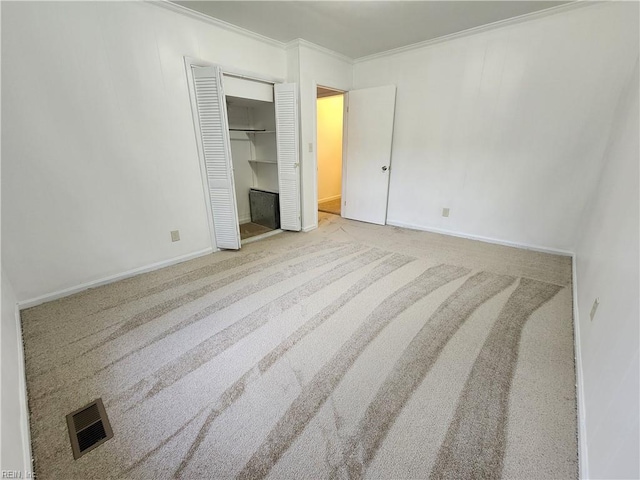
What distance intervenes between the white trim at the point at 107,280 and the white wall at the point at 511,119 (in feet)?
9.93

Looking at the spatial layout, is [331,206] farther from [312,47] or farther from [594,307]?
[594,307]

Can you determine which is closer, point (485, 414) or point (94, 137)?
point (485, 414)

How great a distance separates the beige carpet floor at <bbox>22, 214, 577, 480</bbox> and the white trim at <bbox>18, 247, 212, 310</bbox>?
Answer: 0.29ft

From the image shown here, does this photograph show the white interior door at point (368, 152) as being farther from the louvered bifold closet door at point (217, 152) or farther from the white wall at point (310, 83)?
the louvered bifold closet door at point (217, 152)

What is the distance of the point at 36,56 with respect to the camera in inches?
75.6

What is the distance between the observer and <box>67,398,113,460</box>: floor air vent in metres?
1.19

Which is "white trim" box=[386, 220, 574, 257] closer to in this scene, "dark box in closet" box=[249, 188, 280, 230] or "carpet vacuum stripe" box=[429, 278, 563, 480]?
"carpet vacuum stripe" box=[429, 278, 563, 480]

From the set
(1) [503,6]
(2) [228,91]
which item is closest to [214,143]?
(2) [228,91]

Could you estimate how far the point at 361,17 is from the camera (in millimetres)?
2684

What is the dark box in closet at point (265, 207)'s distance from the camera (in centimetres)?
408

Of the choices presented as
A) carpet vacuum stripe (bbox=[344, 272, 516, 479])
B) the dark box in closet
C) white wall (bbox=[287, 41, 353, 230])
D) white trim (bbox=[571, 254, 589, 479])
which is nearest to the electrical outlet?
white trim (bbox=[571, 254, 589, 479])

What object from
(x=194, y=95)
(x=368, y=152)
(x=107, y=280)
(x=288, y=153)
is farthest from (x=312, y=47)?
(x=107, y=280)

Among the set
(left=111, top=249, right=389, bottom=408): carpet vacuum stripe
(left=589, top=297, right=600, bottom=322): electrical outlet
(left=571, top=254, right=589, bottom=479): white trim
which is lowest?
(left=111, top=249, right=389, bottom=408): carpet vacuum stripe

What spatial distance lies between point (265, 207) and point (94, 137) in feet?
7.43
